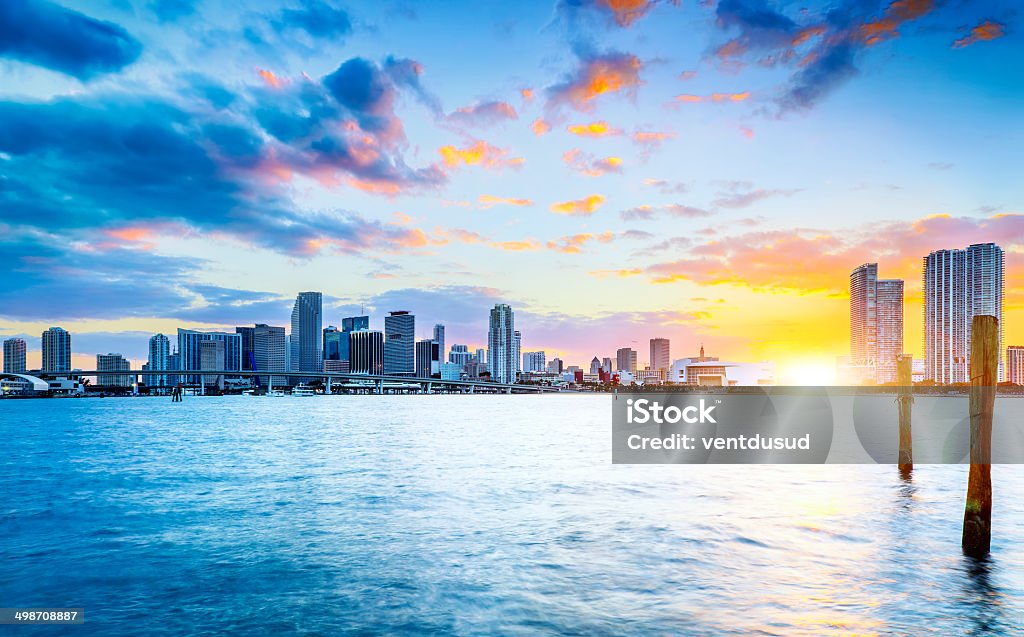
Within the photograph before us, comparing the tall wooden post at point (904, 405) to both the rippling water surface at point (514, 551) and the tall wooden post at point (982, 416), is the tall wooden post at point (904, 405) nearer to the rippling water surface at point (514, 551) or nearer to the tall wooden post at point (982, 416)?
the rippling water surface at point (514, 551)

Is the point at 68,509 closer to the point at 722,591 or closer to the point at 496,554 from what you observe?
the point at 496,554

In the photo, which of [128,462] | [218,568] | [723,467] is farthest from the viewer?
[128,462]

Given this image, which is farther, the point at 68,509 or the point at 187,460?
the point at 187,460

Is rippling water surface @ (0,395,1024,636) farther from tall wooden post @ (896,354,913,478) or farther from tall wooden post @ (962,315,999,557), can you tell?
tall wooden post @ (896,354,913,478)

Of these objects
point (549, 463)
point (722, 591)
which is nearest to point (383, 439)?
point (549, 463)

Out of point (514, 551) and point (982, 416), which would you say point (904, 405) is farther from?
point (514, 551)

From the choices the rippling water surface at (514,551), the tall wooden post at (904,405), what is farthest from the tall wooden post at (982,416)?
the tall wooden post at (904,405)
